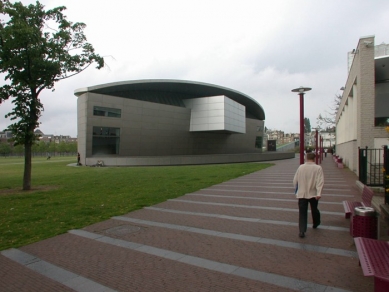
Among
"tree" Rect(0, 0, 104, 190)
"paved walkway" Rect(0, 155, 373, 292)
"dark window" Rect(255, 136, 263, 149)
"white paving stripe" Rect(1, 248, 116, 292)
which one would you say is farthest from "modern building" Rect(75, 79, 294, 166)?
"white paving stripe" Rect(1, 248, 116, 292)

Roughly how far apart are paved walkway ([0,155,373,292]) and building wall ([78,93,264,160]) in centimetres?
2786

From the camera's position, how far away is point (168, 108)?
4109 centimetres

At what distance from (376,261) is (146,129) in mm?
36068

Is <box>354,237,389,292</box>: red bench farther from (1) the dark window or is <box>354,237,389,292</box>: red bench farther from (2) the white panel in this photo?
(1) the dark window

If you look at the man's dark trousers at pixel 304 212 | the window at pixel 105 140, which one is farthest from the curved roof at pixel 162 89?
the man's dark trousers at pixel 304 212

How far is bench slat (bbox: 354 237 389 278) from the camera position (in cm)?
299

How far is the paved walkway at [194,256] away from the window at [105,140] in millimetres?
27863

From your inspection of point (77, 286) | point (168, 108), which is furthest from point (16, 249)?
point (168, 108)

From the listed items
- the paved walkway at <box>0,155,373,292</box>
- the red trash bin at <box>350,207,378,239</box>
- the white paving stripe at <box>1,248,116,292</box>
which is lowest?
the white paving stripe at <box>1,248,116,292</box>

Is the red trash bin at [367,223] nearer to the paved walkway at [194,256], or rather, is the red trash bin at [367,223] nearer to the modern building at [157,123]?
the paved walkway at [194,256]

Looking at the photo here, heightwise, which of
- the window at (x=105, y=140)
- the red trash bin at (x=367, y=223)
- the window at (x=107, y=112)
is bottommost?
the red trash bin at (x=367, y=223)

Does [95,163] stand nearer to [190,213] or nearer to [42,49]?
[42,49]

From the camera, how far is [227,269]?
4352 mm

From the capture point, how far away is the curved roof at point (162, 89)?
37969mm
